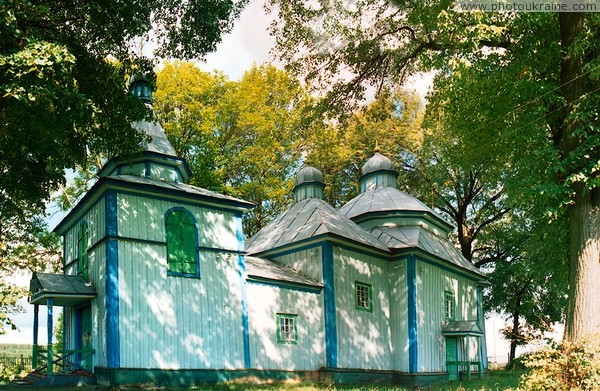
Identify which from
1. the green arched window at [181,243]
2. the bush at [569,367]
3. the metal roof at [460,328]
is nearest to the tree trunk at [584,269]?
the bush at [569,367]

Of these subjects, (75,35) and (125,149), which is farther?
(125,149)

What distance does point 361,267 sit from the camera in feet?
67.1

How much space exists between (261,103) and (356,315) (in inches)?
596

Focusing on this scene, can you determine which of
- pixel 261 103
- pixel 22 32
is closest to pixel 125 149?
pixel 22 32

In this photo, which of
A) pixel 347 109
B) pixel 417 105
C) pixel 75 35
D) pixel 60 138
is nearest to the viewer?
pixel 60 138

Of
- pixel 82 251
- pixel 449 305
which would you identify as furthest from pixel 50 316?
pixel 449 305

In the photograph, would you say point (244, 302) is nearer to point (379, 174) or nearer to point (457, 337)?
point (457, 337)

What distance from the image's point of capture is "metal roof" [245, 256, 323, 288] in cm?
1809

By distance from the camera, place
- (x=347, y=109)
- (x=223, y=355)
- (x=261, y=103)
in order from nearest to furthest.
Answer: (x=223, y=355)
(x=347, y=109)
(x=261, y=103)

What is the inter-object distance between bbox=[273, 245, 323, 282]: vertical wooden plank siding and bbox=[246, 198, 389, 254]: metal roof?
470mm

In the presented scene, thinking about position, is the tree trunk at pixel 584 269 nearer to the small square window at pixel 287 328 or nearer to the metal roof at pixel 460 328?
the small square window at pixel 287 328

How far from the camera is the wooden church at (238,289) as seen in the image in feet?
49.7

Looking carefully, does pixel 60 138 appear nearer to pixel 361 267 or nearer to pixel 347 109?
pixel 347 109

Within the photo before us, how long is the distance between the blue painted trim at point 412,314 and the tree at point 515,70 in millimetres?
5696
